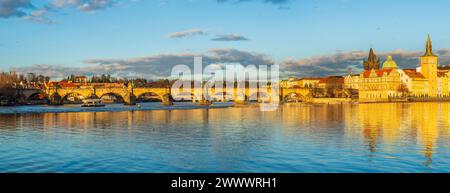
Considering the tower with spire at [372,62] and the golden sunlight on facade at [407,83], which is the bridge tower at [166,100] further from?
the tower with spire at [372,62]

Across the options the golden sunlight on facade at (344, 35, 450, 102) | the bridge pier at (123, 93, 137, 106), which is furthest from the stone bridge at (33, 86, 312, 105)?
the golden sunlight on facade at (344, 35, 450, 102)

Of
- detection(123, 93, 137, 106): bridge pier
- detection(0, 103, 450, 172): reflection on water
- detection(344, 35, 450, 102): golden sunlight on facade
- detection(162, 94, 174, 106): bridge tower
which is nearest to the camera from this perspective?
detection(0, 103, 450, 172): reflection on water

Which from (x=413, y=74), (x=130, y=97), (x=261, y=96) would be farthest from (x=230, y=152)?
(x=413, y=74)

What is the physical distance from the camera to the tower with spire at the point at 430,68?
106250mm

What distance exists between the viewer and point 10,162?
14.0m

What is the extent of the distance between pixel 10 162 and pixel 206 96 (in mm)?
69554

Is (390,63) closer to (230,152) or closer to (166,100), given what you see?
(166,100)

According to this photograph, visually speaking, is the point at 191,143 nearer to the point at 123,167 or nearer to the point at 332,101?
the point at 123,167

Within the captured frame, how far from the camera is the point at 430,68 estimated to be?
349 feet

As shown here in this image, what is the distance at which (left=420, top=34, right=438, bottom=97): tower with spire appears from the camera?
10625 cm

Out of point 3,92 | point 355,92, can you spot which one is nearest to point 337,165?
point 3,92

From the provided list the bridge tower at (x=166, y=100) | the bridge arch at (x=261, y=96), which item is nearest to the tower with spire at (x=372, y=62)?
the bridge arch at (x=261, y=96)

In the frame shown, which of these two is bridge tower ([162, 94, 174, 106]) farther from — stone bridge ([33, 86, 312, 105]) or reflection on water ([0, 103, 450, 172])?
reflection on water ([0, 103, 450, 172])
